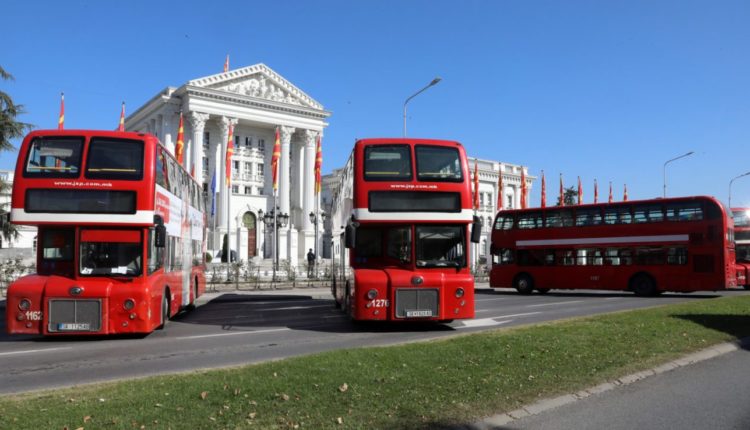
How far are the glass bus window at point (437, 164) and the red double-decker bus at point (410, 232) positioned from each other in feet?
0.07

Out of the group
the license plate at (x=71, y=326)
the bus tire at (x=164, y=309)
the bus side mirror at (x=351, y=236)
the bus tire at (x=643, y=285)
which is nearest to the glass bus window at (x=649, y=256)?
the bus tire at (x=643, y=285)

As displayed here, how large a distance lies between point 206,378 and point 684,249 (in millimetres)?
21513

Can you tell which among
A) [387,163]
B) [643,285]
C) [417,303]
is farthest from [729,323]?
[643,285]

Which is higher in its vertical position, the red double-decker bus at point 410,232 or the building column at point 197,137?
the building column at point 197,137

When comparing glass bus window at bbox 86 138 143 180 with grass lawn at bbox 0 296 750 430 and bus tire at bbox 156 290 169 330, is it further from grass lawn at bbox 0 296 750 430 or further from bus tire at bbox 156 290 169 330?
grass lawn at bbox 0 296 750 430

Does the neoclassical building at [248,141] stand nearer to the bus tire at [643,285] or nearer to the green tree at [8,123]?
the green tree at [8,123]

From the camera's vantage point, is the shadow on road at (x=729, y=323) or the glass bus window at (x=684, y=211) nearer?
the shadow on road at (x=729, y=323)

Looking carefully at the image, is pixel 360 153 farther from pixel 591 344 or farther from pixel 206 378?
pixel 206 378

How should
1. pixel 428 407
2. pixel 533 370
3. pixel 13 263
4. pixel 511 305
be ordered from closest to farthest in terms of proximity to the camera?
pixel 428 407
pixel 533 370
pixel 511 305
pixel 13 263

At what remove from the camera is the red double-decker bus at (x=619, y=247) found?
22859 millimetres

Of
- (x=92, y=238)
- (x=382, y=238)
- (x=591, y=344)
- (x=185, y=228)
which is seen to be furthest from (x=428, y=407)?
(x=185, y=228)

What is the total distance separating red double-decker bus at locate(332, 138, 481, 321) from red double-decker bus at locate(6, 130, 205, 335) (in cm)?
417

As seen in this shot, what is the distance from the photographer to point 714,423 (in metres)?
5.85

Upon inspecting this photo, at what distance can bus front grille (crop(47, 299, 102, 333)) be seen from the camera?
11.3 metres
